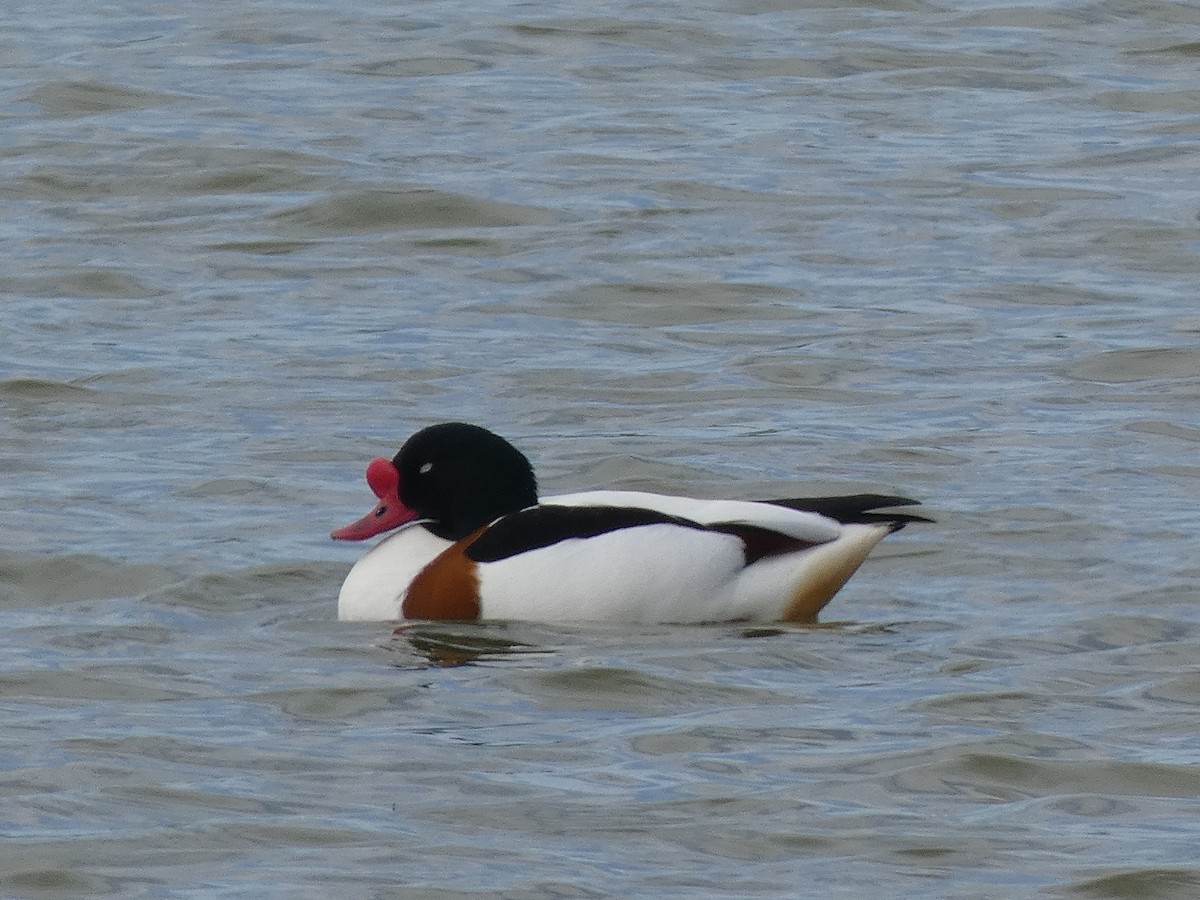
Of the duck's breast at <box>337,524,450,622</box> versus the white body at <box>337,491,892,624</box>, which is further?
the duck's breast at <box>337,524,450,622</box>

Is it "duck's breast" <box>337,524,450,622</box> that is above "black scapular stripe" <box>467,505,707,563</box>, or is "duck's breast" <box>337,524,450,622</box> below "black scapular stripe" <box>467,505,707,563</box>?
below

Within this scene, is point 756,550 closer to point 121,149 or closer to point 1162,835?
point 1162,835

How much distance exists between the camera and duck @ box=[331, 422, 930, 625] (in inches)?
363

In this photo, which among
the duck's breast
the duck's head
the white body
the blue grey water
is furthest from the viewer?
the duck's head

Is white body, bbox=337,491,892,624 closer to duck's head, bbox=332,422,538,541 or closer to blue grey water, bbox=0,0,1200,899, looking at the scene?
blue grey water, bbox=0,0,1200,899

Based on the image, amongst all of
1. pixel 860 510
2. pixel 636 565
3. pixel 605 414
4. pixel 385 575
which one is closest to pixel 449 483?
pixel 385 575

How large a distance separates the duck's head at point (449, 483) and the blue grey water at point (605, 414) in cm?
40

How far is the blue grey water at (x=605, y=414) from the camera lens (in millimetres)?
6973

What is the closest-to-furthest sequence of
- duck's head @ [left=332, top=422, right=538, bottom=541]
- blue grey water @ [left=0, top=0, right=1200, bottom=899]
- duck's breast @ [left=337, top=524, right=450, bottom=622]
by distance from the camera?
blue grey water @ [left=0, top=0, right=1200, bottom=899], duck's breast @ [left=337, top=524, right=450, bottom=622], duck's head @ [left=332, top=422, right=538, bottom=541]

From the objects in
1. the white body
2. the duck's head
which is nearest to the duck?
the white body

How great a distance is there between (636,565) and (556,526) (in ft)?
0.96

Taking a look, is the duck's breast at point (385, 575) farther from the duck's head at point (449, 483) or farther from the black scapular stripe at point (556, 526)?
the black scapular stripe at point (556, 526)

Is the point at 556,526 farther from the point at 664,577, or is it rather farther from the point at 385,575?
the point at 385,575

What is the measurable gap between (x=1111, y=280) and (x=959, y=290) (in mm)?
882
